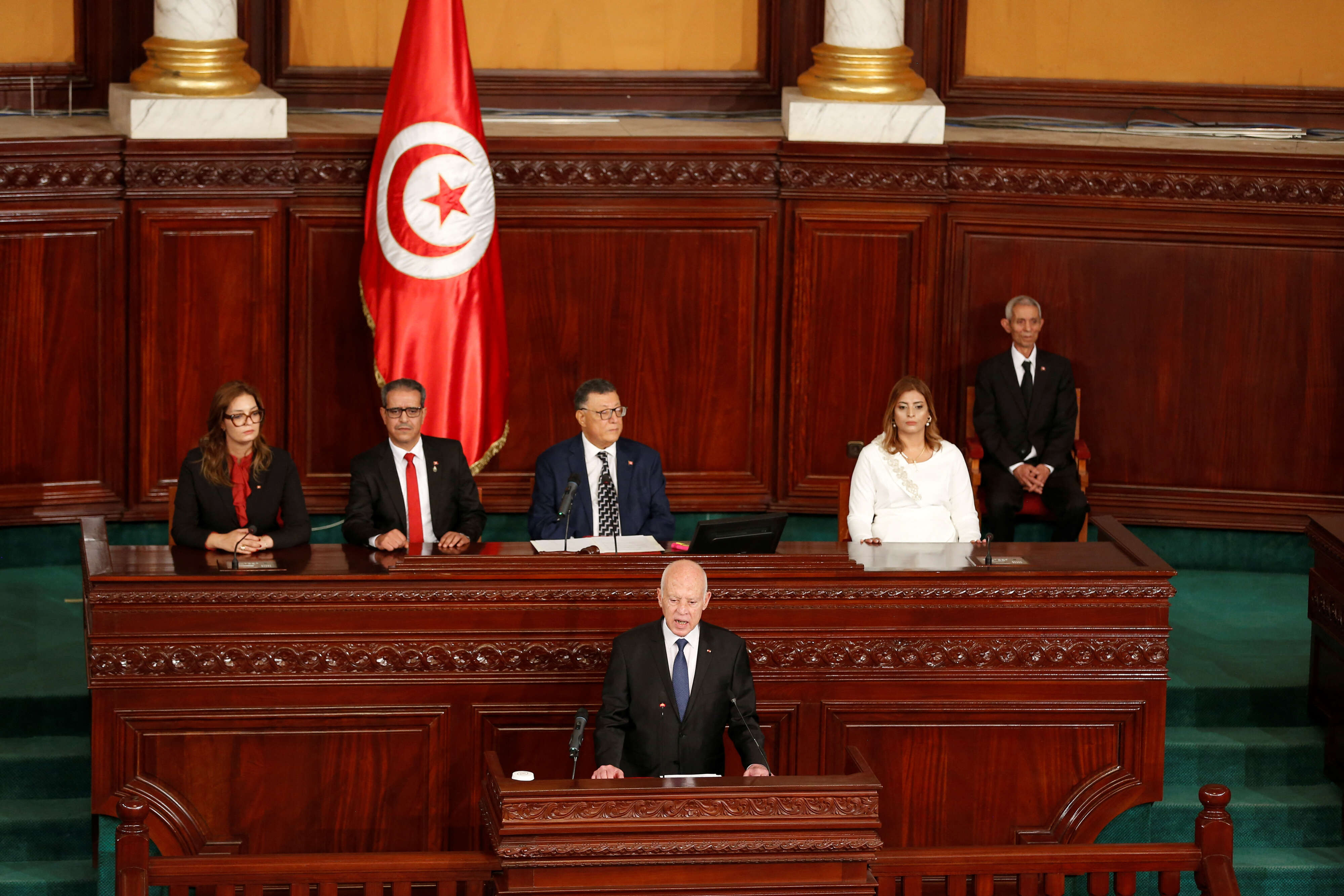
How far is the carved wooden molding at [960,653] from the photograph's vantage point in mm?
6078

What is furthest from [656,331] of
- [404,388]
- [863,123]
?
[404,388]

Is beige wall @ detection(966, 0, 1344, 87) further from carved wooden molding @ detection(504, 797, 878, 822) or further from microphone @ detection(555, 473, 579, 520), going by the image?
carved wooden molding @ detection(504, 797, 878, 822)

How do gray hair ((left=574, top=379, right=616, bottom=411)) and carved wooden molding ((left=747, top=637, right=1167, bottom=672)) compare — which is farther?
gray hair ((left=574, top=379, right=616, bottom=411))

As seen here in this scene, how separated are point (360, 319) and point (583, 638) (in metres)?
2.70

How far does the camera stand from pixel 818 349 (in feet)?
27.7

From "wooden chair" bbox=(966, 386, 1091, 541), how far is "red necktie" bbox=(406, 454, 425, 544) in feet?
7.62

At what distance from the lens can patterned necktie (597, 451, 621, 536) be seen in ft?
22.9

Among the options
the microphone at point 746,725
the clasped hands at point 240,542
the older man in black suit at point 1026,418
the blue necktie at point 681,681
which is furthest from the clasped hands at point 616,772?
the older man in black suit at point 1026,418

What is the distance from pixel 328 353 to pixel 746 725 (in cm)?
330

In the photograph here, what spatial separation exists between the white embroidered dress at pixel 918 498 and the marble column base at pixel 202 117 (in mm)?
2756

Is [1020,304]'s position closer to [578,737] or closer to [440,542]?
[440,542]

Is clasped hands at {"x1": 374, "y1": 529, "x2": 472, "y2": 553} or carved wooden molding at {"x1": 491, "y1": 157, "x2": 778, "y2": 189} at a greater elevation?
carved wooden molding at {"x1": 491, "y1": 157, "x2": 778, "y2": 189}

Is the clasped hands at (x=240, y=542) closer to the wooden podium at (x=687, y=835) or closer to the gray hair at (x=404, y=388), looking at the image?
the gray hair at (x=404, y=388)

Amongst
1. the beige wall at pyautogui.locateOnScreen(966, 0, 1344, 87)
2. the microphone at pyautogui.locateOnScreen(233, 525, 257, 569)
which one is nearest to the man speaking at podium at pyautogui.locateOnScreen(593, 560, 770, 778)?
the microphone at pyautogui.locateOnScreen(233, 525, 257, 569)
